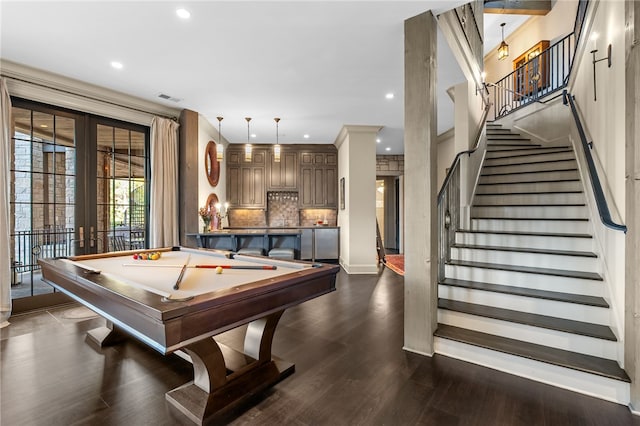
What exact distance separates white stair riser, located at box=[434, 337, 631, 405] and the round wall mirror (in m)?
5.11

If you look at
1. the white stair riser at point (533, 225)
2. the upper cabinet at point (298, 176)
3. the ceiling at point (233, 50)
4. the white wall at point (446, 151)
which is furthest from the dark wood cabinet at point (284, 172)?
the white stair riser at point (533, 225)

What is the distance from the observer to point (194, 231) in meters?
4.93

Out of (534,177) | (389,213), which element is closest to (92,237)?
(534,177)

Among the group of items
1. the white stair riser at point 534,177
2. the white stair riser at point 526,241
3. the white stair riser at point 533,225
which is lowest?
the white stair riser at point 526,241

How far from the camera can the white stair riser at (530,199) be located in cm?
348

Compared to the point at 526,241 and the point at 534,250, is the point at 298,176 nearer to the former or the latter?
the point at 526,241

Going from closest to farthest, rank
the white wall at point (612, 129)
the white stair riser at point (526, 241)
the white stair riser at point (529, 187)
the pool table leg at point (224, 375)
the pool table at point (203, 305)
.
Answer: the pool table at point (203, 305), the pool table leg at point (224, 375), the white wall at point (612, 129), the white stair riser at point (526, 241), the white stair riser at point (529, 187)

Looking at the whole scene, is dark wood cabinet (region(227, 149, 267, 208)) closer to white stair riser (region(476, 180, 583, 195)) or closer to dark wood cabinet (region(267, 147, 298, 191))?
dark wood cabinet (region(267, 147, 298, 191))

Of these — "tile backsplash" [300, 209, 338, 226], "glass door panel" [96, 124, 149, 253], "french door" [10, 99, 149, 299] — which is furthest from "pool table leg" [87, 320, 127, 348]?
"tile backsplash" [300, 209, 338, 226]

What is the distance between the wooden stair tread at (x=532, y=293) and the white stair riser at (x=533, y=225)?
953 millimetres

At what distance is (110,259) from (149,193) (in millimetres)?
2262

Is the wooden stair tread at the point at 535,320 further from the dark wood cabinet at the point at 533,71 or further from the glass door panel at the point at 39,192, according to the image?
the dark wood cabinet at the point at 533,71

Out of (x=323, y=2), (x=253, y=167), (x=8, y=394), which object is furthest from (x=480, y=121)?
(x=8, y=394)

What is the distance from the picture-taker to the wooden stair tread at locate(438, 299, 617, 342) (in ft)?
6.92
